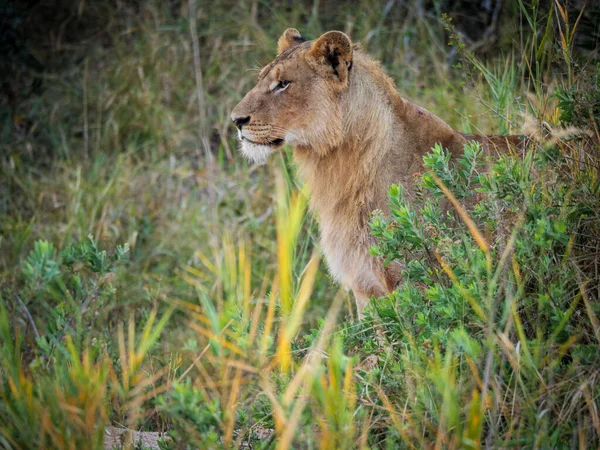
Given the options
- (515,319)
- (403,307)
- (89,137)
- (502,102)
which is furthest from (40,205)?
(515,319)

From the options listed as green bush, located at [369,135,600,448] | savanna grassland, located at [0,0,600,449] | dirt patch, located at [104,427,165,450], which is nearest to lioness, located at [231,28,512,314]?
savanna grassland, located at [0,0,600,449]

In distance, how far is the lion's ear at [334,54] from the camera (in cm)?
380

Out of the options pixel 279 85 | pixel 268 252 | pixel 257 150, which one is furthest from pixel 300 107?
pixel 268 252

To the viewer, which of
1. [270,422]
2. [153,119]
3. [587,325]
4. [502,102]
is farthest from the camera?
[153,119]

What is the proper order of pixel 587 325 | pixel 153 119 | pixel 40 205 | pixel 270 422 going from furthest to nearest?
pixel 153 119 → pixel 40 205 → pixel 270 422 → pixel 587 325

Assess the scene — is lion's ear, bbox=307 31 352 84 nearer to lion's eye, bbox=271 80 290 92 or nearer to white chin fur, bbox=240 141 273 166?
lion's eye, bbox=271 80 290 92

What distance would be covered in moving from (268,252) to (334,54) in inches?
79.4

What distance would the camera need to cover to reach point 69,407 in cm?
240

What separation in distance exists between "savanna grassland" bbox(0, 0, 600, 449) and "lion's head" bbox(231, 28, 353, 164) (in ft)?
1.27

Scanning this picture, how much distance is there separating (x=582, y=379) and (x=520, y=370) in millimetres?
192

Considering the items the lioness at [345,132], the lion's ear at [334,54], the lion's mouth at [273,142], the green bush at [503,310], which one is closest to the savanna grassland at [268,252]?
the green bush at [503,310]

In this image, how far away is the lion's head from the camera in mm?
3883

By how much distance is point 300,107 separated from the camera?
3912 mm

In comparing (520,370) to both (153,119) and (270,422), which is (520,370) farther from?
(153,119)
